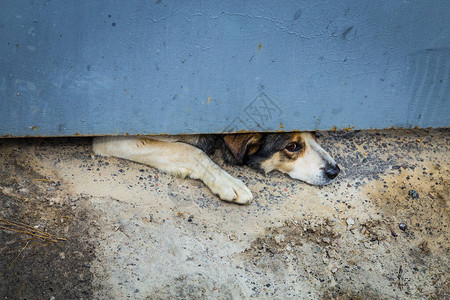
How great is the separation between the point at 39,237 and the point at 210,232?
0.96 m

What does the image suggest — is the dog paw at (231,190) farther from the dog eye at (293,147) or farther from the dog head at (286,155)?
the dog eye at (293,147)

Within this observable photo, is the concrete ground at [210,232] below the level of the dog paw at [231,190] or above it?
below

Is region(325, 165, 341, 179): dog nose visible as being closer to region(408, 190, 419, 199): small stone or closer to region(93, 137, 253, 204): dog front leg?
region(408, 190, 419, 199): small stone

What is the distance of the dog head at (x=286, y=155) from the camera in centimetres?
299

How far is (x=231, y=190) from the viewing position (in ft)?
9.14

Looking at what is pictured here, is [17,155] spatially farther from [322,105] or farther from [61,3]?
[322,105]

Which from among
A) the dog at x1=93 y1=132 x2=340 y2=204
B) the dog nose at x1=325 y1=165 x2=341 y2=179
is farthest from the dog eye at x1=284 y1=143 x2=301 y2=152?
the dog nose at x1=325 y1=165 x2=341 y2=179

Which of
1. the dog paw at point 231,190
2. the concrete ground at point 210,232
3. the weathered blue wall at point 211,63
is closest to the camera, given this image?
the concrete ground at point 210,232

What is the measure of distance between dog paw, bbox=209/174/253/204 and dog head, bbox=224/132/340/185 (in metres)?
0.22

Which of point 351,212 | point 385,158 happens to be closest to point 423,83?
point 385,158

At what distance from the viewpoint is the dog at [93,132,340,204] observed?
9.73ft

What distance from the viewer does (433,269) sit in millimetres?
2566

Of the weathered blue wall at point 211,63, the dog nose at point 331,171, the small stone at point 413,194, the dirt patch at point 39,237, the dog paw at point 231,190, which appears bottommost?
the dirt patch at point 39,237

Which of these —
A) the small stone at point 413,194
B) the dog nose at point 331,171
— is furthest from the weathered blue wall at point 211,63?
the small stone at point 413,194
